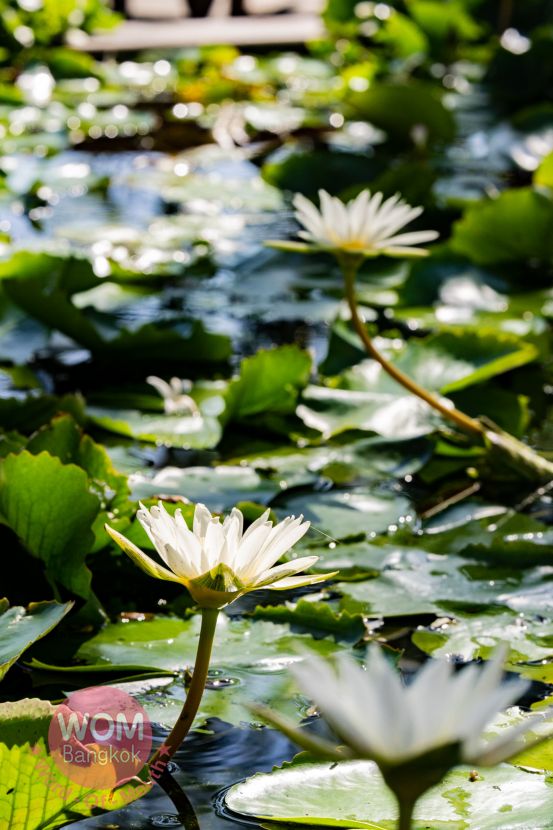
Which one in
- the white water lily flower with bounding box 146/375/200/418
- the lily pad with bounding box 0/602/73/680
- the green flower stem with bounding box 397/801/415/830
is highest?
the white water lily flower with bounding box 146/375/200/418

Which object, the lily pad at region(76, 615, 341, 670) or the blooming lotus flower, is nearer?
Result: the blooming lotus flower

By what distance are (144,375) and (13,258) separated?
285mm

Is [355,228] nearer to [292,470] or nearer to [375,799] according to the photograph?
[292,470]

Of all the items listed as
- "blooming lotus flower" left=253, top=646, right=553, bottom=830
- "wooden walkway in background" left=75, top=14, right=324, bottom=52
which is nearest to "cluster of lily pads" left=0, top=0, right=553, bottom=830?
"blooming lotus flower" left=253, top=646, right=553, bottom=830

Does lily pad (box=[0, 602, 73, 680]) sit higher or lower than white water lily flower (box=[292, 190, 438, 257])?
lower

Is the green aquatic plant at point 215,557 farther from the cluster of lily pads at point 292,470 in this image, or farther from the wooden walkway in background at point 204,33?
the wooden walkway in background at point 204,33

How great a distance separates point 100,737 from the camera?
2.66 ft

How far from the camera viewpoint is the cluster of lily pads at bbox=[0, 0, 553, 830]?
2.39 feet

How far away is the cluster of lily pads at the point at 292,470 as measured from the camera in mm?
727

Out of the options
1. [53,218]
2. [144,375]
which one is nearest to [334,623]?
[144,375]

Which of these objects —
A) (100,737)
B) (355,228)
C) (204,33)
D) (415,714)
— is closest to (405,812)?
(415,714)

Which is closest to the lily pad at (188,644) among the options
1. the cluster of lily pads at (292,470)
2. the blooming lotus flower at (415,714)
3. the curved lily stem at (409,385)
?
the cluster of lily pads at (292,470)

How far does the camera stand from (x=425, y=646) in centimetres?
104

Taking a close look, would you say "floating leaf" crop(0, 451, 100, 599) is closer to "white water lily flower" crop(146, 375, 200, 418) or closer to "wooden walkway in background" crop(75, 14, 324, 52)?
"white water lily flower" crop(146, 375, 200, 418)
